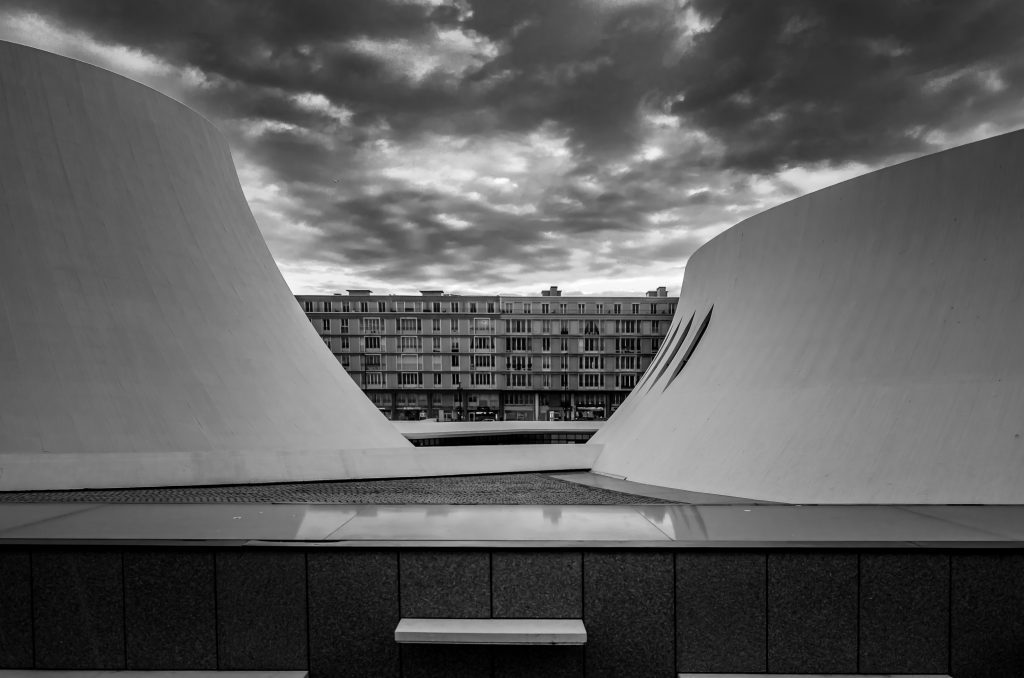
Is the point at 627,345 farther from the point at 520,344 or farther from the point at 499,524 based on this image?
the point at 499,524

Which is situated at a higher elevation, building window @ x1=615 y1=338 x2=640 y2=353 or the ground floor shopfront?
building window @ x1=615 y1=338 x2=640 y2=353

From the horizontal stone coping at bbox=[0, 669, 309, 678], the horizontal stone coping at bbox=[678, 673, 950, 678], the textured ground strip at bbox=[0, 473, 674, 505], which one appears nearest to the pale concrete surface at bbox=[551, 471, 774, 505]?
the textured ground strip at bbox=[0, 473, 674, 505]

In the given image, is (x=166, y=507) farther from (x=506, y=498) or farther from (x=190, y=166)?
(x=190, y=166)

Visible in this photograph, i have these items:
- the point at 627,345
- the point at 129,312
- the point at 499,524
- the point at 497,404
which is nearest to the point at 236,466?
the point at 129,312

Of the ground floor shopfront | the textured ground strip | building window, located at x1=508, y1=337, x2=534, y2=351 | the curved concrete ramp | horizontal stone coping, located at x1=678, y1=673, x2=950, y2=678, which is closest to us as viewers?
horizontal stone coping, located at x1=678, y1=673, x2=950, y2=678

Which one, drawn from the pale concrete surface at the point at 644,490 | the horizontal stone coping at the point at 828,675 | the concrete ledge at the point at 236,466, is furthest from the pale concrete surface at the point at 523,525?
the pale concrete surface at the point at 644,490

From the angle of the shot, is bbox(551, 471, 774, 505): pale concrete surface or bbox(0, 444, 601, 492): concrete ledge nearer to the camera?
bbox(0, 444, 601, 492): concrete ledge

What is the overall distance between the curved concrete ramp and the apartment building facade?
136ft

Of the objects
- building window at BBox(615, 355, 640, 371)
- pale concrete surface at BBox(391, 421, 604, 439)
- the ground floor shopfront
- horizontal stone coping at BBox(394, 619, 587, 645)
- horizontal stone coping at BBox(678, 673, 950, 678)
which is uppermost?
horizontal stone coping at BBox(394, 619, 587, 645)

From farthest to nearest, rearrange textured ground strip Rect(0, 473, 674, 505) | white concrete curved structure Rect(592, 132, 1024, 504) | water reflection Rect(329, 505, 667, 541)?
white concrete curved structure Rect(592, 132, 1024, 504), textured ground strip Rect(0, 473, 674, 505), water reflection Rect(329, 505, 667, 541)

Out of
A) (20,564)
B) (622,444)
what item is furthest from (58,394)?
(622,444)

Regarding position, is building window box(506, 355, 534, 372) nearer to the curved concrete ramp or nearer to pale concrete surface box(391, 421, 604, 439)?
pale concrete surface box(391, 421, 604, 439)

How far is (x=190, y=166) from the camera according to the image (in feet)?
49.5

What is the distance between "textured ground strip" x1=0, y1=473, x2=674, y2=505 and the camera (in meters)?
8.85
